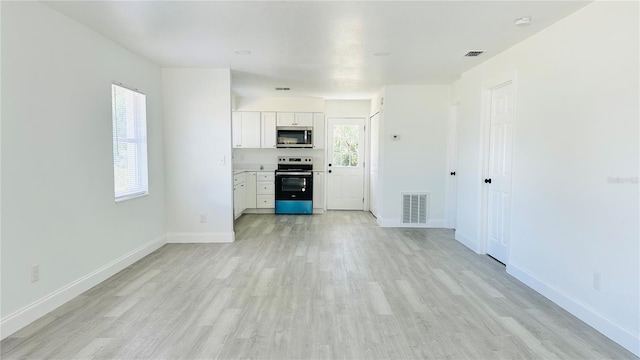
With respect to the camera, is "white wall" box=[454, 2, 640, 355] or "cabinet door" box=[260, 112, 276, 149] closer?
"white wall" box=[454, 2, 640, 355]

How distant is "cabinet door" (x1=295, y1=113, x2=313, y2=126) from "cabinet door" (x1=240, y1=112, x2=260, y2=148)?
815mm

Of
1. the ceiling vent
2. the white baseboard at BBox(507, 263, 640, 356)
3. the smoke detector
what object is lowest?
the white baseboard at BBox(507, 263, 640, 356)

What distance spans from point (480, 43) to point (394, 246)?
2643mm

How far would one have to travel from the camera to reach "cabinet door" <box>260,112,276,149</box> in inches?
283

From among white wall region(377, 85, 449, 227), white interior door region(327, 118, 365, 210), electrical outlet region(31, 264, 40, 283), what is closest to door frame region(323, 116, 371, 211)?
white interior door region(327, 118, 365, 210)

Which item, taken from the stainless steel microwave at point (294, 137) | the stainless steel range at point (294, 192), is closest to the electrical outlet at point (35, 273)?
the stainless steel range at point (294, 192)

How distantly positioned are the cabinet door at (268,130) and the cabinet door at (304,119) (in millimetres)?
487

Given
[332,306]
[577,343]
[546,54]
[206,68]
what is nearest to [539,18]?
[546,54]

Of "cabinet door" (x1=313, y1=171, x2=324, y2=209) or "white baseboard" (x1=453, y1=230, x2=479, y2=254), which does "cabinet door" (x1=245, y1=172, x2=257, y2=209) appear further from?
"white baseboard" (x1=453, y1=230, x2=479, y2=254)

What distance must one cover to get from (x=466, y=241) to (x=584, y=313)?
2.15 m

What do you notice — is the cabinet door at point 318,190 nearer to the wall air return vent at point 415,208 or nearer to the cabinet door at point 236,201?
the cabinet door at point 236,201

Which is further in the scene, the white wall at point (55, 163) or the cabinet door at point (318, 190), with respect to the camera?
the cabinet door at point (318, 190)

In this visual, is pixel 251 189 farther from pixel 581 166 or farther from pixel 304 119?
pixel 581 166

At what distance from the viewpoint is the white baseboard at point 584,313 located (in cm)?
226
